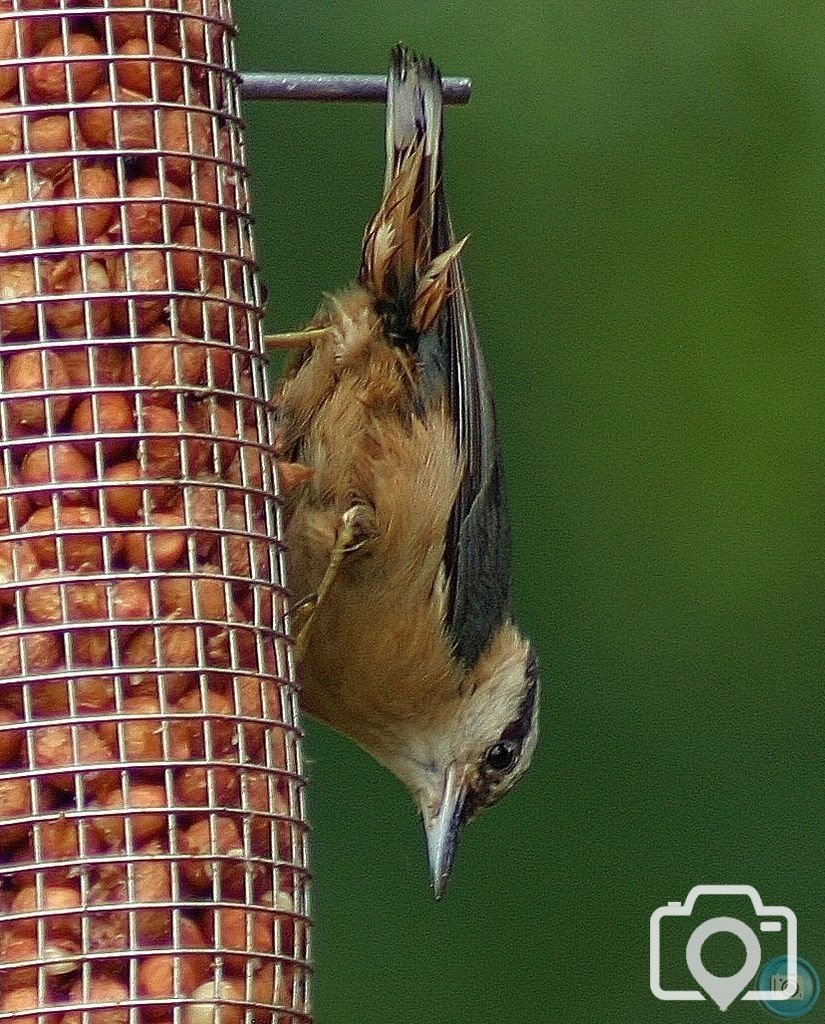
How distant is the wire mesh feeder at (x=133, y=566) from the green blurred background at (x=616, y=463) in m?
2.49

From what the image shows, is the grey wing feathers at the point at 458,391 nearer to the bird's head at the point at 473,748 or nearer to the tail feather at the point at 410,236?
the tail feather at the point at 410,236

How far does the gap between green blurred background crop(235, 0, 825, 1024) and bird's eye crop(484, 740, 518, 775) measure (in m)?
0.89

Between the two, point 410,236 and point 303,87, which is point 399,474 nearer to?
point 410,236

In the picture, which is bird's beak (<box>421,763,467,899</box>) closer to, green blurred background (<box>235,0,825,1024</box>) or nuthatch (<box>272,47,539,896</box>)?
nuthatch (<box>272,47,539,896</box>)

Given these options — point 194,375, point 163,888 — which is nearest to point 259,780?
point 163,888

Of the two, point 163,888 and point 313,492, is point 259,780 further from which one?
point 313,492

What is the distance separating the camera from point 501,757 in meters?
5.25

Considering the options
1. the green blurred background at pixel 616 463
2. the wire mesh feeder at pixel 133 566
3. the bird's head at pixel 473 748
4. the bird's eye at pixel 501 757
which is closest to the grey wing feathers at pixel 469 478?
the bird's head at pixel 473 748

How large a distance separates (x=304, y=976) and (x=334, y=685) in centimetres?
147

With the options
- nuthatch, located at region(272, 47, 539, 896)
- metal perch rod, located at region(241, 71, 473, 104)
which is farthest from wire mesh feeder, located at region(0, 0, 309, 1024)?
nuthatch, located at region(272, 47, 539, 896)

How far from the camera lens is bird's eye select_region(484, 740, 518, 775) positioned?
205 inches

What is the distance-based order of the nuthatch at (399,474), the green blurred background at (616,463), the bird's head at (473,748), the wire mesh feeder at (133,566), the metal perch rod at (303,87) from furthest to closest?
1. the green blurred background at (616,463)
2. the bird's head at (473,748)
3. the nuthatch at (399,474)
4. the metal perch rod at (303,87)
5. the wire mesh feeder at (133,566)

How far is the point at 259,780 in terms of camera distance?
11.2 feet

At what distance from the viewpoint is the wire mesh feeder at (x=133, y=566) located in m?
3.23
